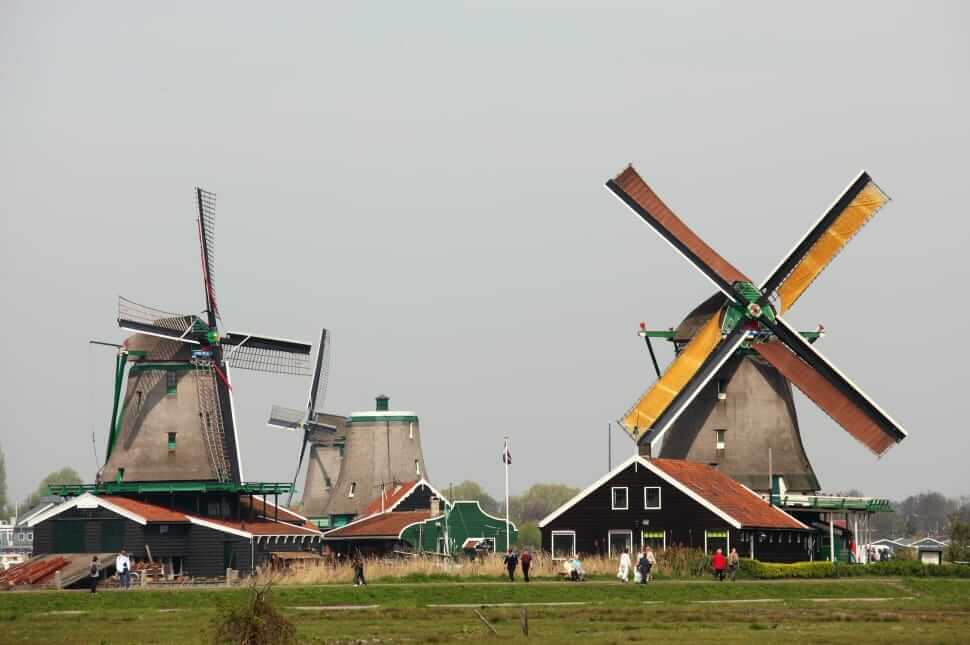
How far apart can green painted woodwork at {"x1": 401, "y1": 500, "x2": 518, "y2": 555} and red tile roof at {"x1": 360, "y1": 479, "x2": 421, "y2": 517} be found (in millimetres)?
2775

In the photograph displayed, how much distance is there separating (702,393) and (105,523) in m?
24.0

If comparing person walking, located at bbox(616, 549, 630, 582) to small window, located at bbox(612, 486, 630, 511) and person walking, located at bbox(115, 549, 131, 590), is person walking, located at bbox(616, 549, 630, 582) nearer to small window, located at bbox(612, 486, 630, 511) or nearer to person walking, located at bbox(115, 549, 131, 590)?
small window, located at bbox(612, 486, 630, 511)

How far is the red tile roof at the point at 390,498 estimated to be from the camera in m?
84.9

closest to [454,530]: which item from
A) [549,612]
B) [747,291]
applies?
[747,291]

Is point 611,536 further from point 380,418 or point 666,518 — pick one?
point 380,418

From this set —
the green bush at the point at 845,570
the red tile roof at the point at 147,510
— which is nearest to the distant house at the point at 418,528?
the red tile roof at the point at 147,510

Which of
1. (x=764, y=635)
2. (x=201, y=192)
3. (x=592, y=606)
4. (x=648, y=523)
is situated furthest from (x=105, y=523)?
(x=764, y=635)

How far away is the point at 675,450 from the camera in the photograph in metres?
67.2

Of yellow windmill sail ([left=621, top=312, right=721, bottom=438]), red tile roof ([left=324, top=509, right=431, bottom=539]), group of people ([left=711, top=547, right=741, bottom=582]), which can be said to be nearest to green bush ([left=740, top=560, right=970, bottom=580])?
group of people ([left=711, top=547, right=741, bottom=582])

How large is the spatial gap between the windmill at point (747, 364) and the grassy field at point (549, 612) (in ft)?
41.5

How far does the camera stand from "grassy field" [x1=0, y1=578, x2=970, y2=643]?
104 ft

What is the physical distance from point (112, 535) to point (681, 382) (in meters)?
22.9

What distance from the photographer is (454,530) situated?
3327 inches

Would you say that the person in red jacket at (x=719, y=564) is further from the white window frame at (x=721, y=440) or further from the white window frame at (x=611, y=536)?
the white window frame at (x=721, y=440)
